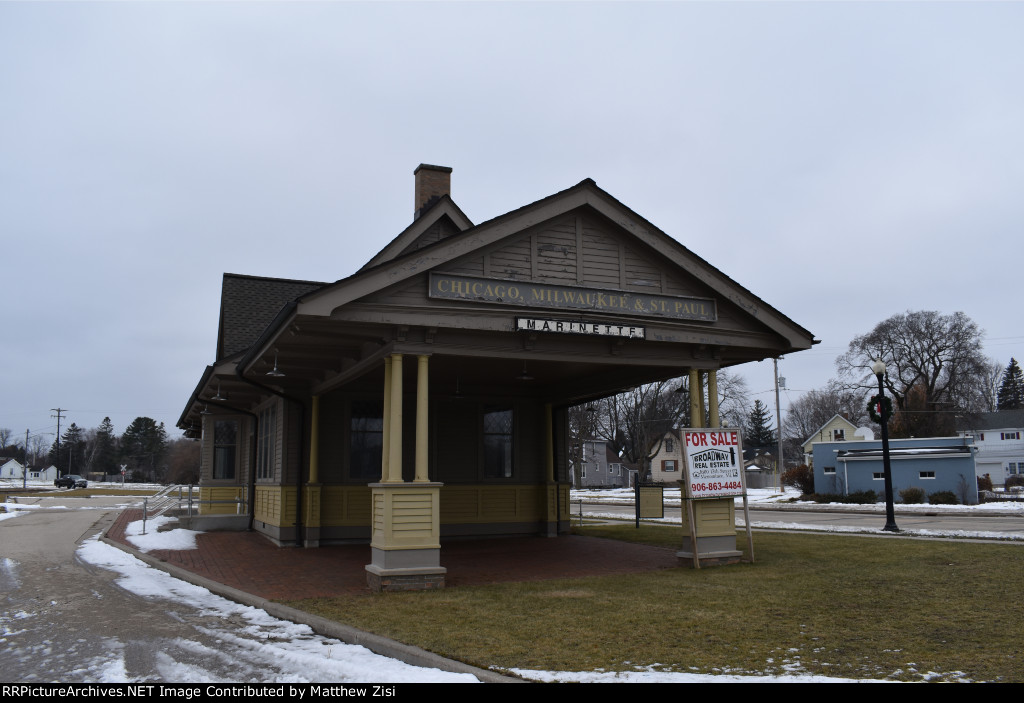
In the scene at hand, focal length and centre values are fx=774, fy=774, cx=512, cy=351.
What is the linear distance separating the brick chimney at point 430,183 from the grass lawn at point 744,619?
9.47 m

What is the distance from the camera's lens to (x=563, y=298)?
37.7 ft

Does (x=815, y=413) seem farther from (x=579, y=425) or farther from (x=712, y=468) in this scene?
(x=712, y=468)

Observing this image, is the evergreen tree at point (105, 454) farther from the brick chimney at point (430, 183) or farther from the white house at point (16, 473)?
the brick chimney at point (430, 183)

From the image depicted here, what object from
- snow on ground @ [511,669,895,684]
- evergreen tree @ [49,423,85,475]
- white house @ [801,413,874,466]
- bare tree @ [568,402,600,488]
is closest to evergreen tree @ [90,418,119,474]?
evergreen tree @ [49,423,85,475]

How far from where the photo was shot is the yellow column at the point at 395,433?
33.6 feet

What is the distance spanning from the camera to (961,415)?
193ft

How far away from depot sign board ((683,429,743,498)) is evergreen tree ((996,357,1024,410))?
364ft

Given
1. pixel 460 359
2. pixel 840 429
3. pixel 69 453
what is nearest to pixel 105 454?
pixel 69 453

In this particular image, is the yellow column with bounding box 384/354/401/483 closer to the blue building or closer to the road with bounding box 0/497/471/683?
the road with bounding box 0/497/471/683

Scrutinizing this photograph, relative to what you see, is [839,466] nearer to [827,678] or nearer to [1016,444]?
[827,678]

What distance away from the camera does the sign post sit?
12.0 m

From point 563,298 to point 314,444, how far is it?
6.56 m
